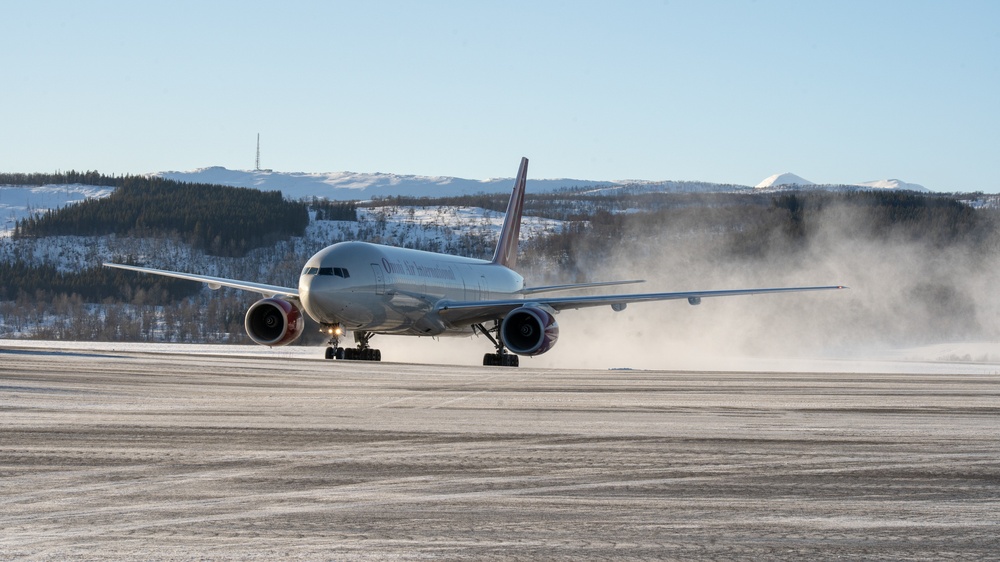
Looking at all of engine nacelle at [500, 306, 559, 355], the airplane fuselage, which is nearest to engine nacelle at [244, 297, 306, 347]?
the airplane fuselage

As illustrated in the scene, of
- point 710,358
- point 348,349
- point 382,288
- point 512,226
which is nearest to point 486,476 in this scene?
point 382,288

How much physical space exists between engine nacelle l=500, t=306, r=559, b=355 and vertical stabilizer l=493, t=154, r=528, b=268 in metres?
13.3

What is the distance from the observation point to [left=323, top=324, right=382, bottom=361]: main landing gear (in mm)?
37719

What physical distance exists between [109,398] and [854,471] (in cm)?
1071

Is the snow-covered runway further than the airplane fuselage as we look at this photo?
No

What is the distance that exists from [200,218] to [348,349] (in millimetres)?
152022

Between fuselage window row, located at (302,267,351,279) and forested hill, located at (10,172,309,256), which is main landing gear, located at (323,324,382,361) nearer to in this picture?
fuselage window row, located at (302,267,351,279)

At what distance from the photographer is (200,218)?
184625 mm

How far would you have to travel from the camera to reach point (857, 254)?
91.5m

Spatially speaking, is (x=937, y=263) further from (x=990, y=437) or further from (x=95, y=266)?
(x=95, y=266)

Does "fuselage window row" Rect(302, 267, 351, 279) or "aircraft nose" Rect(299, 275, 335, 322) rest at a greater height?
"fuselage window row" Rect(302, 267, 351, 279)

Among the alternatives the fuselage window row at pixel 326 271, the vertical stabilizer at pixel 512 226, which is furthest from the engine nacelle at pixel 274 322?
the vertical stabilizer at pixel 512 226

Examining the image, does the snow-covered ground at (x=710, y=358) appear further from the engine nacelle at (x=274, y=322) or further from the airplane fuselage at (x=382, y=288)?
the airplane fuselage at (x=382, y=288)

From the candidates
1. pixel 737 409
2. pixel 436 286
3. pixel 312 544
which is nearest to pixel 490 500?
pixel 312 544
